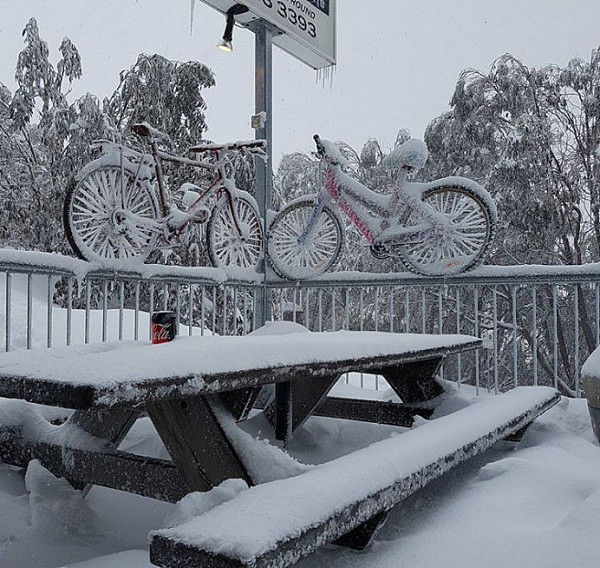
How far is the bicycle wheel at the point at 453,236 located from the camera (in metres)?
3.87

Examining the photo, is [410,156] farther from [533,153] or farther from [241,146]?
[533,153]

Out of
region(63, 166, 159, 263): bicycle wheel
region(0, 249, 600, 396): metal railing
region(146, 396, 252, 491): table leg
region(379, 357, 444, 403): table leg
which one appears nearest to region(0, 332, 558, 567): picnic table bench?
region(146, 396, 252, 491): table leg

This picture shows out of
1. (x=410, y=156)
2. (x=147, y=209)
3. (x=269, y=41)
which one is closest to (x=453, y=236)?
(x=410, y=156)

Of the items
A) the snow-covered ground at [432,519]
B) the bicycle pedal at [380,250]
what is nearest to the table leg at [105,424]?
the snow-covered ground at [432,519]

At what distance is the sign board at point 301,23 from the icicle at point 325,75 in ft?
0.19

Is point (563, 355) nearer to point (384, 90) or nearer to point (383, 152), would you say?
point (383, 152)

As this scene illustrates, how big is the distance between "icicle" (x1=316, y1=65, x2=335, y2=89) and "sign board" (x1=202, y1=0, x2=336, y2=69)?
0.19ft

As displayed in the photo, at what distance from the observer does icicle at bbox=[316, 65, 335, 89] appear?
524 cm

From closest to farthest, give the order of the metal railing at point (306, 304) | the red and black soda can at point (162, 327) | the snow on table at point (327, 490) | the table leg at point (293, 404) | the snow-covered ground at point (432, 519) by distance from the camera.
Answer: the snow on table at point (327, 490) < the snow-covered ground at point (432, 519) < the red and black soda can at point (162, 327) < the table leg at point (293, 404) < the metal railing at point (306, 304)

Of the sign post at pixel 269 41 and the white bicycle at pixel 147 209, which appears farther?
the sign post at pixel 269 41

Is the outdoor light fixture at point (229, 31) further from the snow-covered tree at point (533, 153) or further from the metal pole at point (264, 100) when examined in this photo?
the snow-covered tree at point (533, 153)

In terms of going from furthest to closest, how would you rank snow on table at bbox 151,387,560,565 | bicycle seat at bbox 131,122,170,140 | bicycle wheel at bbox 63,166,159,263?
bicycle seat at bbox 131,122,170,140
bicycle wheel at bbox 63,166,159,263
snow on table at bbox 151,387,560,565

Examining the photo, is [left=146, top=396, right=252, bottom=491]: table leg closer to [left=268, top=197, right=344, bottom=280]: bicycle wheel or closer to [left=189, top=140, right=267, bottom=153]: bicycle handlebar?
[left=268, top=197, right=344, bottom=280]: bicycle wheel

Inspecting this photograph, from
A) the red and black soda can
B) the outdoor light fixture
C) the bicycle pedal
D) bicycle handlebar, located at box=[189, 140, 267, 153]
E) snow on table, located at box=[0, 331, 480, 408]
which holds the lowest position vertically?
snow on table, located at box=[0, 331, 480, 408]
